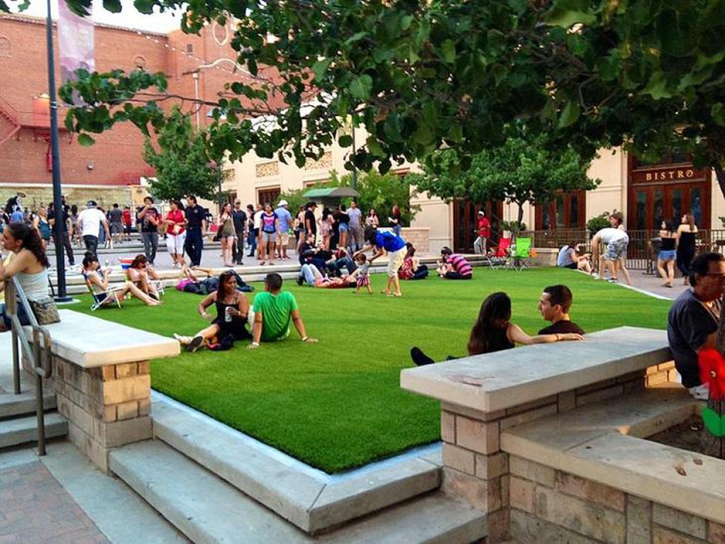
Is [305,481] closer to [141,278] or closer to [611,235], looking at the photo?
[141,278]

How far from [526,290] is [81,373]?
1111cm

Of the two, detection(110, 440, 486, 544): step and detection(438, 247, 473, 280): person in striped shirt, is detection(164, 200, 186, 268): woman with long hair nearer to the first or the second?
detection(438, 247, 473, 280): person in striped shirt

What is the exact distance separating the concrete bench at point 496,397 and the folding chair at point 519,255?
16810mm

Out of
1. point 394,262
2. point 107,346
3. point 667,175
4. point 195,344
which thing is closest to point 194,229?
point 394,262

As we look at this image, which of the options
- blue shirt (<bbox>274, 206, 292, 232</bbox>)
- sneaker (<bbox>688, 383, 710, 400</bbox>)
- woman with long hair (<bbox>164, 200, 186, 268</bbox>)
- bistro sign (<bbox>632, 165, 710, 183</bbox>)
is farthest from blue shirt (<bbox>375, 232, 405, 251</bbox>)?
bistro sign (<bbox>632, 165, 710, 183</bbox>)

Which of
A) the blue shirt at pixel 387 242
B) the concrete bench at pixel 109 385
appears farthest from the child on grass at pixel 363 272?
the concrete bench at pixel 109 385

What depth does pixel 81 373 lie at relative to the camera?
5.39 meters

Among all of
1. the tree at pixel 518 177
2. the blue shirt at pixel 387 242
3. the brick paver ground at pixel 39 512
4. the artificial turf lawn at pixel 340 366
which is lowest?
the brick paver ground at pixel 39 512

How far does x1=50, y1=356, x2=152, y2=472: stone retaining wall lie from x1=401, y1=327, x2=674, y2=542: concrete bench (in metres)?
2.32

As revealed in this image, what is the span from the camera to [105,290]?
38.4 ft

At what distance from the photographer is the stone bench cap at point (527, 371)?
11.8 feet

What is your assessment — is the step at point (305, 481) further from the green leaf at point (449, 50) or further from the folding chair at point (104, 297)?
the folding chair at point (104, 297)

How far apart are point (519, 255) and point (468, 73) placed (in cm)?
1863

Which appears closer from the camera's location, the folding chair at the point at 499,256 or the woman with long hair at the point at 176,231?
the woman with long hair at the point at 176,231
